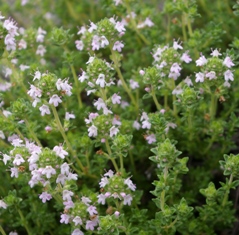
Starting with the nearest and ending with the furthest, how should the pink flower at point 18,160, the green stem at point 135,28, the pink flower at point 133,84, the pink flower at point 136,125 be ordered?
the pink flower at point 18,160, the pink flower at point 136,125, the pink flower at point 133,84, the green stem at point 135,28

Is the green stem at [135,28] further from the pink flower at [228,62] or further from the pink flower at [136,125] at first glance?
the pink flower at [228,62]

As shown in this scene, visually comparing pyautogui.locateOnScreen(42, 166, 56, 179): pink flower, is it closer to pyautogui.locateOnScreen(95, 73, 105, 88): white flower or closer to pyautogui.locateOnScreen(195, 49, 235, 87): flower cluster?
pyautogui.locateOnScreen(95, 73, 105, 88): white flower

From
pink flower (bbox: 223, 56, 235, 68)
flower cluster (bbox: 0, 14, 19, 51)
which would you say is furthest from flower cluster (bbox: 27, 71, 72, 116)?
pink flower (bbox: 223, 56, 235, 68)

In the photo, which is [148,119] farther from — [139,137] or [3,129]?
[3,129]

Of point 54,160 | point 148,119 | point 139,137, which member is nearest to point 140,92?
point 139,137

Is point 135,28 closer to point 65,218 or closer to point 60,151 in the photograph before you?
point 60,151

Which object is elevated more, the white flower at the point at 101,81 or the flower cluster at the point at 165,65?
the flower cluster at the point at 165,65

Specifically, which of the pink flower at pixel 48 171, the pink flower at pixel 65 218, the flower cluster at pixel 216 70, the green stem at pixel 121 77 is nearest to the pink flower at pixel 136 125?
the green stem at pixel 121 77

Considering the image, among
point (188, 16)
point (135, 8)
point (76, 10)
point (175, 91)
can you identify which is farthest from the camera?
point (76, 10)
